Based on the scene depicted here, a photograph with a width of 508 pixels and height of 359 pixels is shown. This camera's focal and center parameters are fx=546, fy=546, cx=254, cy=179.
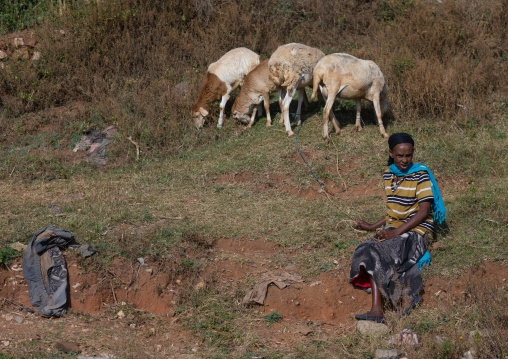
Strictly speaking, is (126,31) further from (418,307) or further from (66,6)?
(418,307)

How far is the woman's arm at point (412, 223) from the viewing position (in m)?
5.31

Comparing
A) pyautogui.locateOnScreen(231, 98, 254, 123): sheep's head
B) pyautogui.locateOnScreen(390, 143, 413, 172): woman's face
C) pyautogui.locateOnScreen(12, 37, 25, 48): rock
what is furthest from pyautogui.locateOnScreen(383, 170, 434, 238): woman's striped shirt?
pyautogui.locateOnScreen(12, 37, 25, 48): rock

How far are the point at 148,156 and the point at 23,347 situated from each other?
5.24 meters

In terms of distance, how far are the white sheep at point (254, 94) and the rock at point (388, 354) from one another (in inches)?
249

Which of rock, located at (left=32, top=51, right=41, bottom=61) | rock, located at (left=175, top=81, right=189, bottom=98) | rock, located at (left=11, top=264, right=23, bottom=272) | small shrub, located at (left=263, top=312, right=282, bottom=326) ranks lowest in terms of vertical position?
rock, located at (left=175, top=81, right=189, bottom=98)

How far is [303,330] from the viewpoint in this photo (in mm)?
5125

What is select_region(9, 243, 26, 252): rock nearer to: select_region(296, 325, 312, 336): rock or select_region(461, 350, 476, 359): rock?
Answer: select_region(296, 325, 312, 336): rock

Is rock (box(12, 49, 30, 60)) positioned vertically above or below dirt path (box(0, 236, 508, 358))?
above

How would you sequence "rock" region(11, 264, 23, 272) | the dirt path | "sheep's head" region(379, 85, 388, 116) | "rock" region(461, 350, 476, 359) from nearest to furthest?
"rock" region(461, 350, 476, 359), the dirt path, "rock" region(11, 264, 23, 272), "sheep's head" region(379, 85, 388, 116)

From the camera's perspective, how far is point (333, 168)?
Answer: 28.3 ft

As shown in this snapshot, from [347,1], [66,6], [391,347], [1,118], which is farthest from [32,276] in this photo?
[347,1]

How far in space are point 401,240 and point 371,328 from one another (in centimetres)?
95

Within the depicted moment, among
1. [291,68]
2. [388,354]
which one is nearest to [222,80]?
[291,68]

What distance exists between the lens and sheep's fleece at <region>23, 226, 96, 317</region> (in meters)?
5.52
